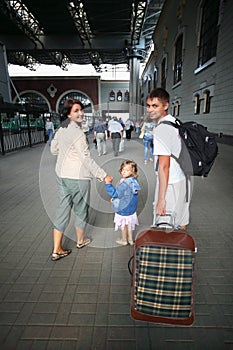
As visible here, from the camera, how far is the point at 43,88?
114ft

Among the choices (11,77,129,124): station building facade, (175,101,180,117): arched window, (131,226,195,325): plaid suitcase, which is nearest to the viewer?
(131,226,195,325): plaid suitcase

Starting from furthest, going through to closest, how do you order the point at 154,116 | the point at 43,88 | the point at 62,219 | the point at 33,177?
the point at 43,88 → the point at 33,177 → the point at 62,219 → the point at 154,116

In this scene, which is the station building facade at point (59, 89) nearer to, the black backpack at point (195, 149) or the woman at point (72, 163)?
the woman at point (72, 163)

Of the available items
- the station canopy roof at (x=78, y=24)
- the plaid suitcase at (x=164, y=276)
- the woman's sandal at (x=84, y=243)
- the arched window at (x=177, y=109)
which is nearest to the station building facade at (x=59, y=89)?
the station canopy roof at (x=78, y=24)

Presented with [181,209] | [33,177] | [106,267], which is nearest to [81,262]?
[106,267]

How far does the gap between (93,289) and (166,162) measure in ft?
4.84

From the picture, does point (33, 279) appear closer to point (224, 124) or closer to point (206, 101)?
point (224, 124)

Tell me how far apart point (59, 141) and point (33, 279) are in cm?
152

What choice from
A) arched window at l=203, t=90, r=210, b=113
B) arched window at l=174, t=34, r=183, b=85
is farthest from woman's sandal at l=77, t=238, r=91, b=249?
arched window at l=174, t=34, r=183, b=85

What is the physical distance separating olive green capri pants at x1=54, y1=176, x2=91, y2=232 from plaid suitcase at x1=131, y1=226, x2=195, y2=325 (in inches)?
41.5

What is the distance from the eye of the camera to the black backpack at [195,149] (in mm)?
1944

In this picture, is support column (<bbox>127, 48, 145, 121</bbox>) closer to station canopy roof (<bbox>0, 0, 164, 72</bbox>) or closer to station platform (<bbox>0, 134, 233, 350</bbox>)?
station canopy roof (<bbox>0, 0, 164, 72</bbox>)

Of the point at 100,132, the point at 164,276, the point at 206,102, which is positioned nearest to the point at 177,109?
the point at 206,102

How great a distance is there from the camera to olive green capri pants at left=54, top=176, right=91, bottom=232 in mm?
2420
